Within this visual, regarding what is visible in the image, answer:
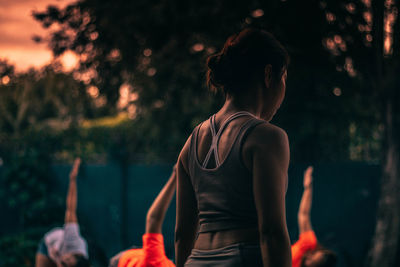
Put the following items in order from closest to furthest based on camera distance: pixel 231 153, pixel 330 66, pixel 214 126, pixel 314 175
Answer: pixel 231 153 → pixel 214 126 → pixel 330 66 → pixel 314 175

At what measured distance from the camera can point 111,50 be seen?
9.60 m

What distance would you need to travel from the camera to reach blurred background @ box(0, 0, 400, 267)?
26.7 ft

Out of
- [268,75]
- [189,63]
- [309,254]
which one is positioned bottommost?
[309,254]

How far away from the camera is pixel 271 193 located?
180 centimetres

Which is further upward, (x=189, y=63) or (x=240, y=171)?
(x=189, y=63)

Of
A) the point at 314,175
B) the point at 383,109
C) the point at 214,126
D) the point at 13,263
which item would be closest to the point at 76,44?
the point at 13,263

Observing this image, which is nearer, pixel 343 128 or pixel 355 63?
pixel 355 63

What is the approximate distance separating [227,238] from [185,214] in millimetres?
331

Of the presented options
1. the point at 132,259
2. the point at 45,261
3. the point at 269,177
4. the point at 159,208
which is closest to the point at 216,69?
the point at 269,177

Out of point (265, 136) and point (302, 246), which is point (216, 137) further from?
point (302, 246)

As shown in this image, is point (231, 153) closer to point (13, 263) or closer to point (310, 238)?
point (310, 238)

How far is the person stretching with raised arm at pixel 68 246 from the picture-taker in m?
5.12

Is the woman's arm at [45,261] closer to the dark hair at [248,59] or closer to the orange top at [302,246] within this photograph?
the orange top at [302,246]

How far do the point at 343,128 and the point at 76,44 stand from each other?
16.3 ft
